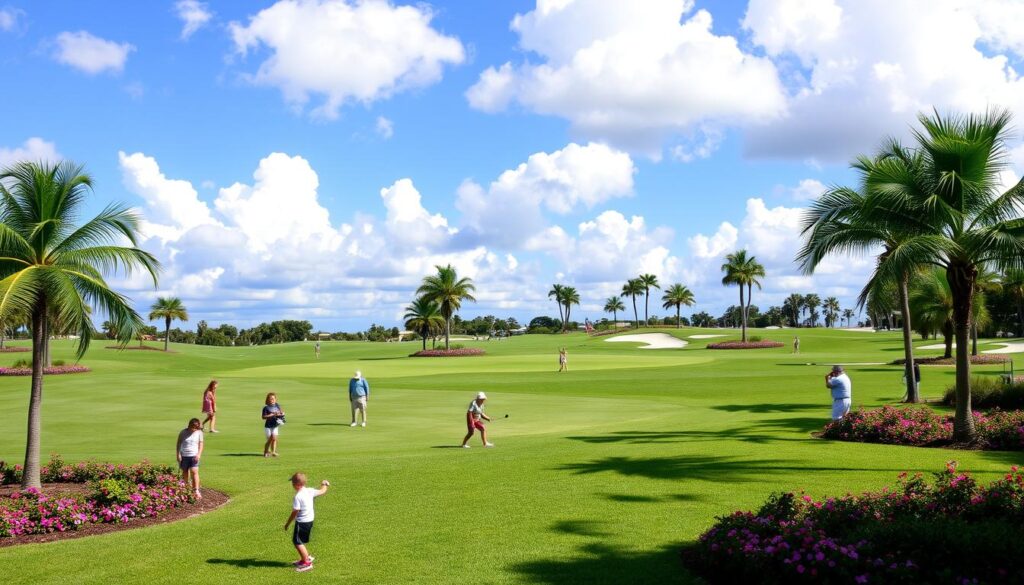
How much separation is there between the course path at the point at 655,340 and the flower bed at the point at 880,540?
95.9 m

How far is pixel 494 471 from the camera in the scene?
17828 mm

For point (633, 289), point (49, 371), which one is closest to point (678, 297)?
point (633, 289)

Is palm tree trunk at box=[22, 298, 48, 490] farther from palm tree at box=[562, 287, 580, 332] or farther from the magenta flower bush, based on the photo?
palm tree at box=[562, 287, 580, 332]

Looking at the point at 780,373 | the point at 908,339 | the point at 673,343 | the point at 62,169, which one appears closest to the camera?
the point at 62,169

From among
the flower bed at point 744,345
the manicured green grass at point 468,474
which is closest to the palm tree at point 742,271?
the flower bed at point 744,345

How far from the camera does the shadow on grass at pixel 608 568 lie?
9641mm

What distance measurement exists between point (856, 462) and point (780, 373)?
1413 inches

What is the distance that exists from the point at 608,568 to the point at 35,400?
39.8ft

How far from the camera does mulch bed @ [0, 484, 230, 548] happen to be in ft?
42.9

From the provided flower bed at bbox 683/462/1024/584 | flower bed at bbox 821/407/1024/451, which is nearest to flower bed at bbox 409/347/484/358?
flower bed at bbox 821/407/1024/451

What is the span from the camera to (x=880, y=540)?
29.0ft

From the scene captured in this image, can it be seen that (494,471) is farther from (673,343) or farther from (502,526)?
(673,343)

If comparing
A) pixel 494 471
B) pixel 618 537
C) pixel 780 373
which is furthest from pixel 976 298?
pixel 618 537

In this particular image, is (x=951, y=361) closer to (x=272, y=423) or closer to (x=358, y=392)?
(x=358, y=392)
